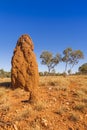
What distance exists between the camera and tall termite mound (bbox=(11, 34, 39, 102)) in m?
12.5

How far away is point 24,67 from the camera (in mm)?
12992

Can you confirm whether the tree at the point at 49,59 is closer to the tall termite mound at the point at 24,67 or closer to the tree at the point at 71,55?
the tree at the point at 71,55

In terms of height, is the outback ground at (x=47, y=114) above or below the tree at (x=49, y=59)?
below

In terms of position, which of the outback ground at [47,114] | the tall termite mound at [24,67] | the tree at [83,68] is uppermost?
the tree at [83,68]

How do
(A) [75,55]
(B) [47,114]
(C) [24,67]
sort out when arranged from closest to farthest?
1. (B) [47,114]
2. (C) [24,67]
3. (A) [75,55]

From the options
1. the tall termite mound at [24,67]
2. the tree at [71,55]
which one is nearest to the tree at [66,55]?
the tree at [71,55]

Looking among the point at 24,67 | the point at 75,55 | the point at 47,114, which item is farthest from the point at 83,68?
the point at 47,114

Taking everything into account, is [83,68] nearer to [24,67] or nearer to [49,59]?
[49,59]

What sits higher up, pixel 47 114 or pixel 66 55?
pixel 66 55

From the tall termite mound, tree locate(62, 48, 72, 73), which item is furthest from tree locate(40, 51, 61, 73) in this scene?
the tall termite mound

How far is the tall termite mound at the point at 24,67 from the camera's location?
12.5 meters

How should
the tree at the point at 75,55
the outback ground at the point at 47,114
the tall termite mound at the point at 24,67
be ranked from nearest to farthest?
the outback ground at the point at 47,114 → the tall termite mound at the point at 24,67 → the tree at the point at 75,55

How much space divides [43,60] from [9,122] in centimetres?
4052

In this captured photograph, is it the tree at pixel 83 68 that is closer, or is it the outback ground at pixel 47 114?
the outback ground at pixel 47 114
